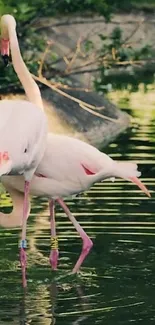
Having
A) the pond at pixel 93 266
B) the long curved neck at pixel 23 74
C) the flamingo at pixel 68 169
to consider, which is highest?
the long curved neck at pixel 23 74

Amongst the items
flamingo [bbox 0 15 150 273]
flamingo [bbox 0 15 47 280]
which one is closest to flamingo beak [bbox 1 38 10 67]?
flamingo [bbox 0 15 47 280]

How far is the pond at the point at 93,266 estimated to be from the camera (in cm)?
627

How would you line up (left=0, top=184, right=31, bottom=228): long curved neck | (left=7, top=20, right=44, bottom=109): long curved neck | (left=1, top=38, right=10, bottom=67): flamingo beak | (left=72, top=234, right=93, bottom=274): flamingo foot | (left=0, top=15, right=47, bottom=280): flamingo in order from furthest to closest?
(left=1, top=38, right=10, bottom=67): flamingo beak → (left=7, top=20, right=44, bottom=109): long curved neck → (left=0, top=184, right=31, bottom=228): long curved neck → (left=72, top=234, right=93, bottom=274): flamingo foot → (left=0, top=15, right=47, bottom=280): flamingo

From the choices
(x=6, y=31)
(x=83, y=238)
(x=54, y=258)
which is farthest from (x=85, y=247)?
(x=6, y=31)

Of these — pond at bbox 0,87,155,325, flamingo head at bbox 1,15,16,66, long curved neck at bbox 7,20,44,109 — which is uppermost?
flamingo head at bbox 1,15,16,66

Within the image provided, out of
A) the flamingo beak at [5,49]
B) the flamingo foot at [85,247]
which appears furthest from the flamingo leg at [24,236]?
the flamingo beak at [5,49]

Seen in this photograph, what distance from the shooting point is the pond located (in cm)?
627

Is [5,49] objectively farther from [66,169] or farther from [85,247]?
[85,247]

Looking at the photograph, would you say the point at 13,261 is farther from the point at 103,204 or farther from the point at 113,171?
the point at 103,204

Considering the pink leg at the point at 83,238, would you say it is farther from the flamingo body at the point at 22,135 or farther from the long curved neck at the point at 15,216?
the flamingo body at the point at 22,135

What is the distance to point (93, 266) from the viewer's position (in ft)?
24.6

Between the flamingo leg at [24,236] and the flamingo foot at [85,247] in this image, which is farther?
the flamingo foot at [85,247]

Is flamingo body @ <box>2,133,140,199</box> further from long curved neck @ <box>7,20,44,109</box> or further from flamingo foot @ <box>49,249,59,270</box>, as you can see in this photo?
long curved neck @ <box>7,20,44,109</box>

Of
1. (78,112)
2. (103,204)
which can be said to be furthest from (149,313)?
(78,112)
